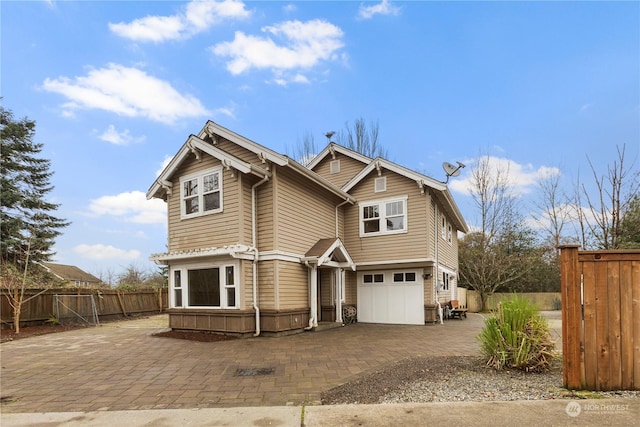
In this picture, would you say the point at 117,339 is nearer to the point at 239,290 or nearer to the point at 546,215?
the point at 239,290

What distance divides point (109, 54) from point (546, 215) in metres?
23.2

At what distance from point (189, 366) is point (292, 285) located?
16.9ft

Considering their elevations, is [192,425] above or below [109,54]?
below

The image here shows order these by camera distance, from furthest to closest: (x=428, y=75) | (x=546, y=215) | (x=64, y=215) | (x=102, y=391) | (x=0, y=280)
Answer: (x=64, y=215), (x=546, y=215), (x=428, y=75), (x=0, y=280), (x=102, y=391)

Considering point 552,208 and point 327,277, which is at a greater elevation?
point 552,208

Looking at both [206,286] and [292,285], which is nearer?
[206,286]

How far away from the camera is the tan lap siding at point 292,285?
37.1 ft

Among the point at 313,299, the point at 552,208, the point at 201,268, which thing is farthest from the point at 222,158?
the point at 552,208

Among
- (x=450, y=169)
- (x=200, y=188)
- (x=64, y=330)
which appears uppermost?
(x=450, y=169)

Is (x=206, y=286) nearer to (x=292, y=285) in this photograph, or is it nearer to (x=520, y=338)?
(x=292, y=285)

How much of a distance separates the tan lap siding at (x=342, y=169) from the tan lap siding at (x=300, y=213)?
2163 mm

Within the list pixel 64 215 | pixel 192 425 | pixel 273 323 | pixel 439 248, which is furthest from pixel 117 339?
pixel 64 215

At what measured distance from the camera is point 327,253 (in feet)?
41.3

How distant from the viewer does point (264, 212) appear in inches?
453
